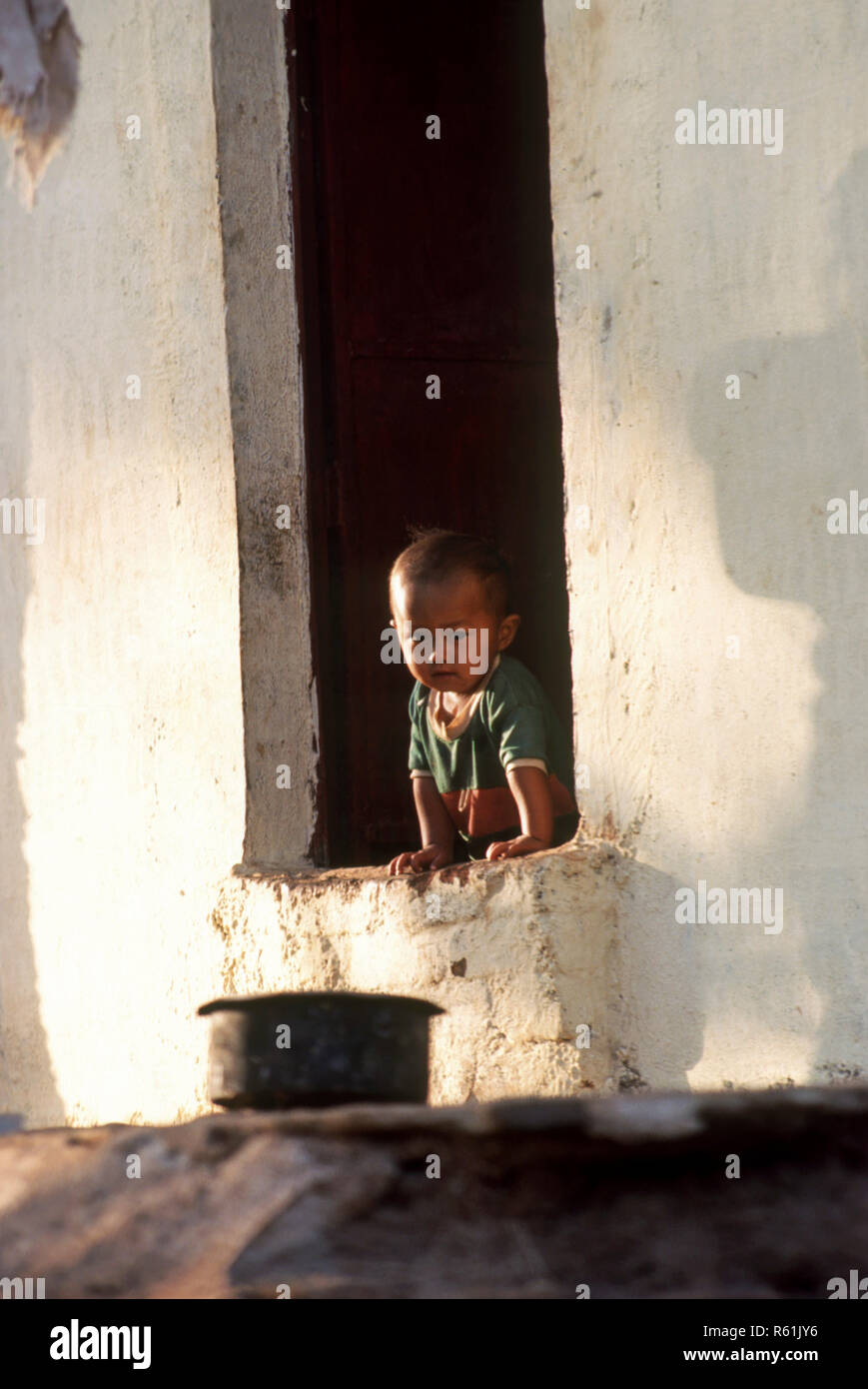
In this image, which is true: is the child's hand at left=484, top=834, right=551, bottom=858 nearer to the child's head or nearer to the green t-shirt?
the green t-shirt

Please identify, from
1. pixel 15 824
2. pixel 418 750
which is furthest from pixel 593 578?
pixel 15 824

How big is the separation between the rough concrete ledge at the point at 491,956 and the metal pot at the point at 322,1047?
1.30 ft

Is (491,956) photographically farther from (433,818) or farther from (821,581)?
(821,581)

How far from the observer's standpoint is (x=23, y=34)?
4043 mm

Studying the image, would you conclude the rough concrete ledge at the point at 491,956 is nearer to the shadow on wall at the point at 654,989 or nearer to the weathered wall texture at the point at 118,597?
the shadow on wall at the point at 654,989

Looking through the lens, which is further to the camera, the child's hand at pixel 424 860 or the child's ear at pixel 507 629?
the child's ear at pixel 507 629

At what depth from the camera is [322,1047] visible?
Answer: 2254 mm

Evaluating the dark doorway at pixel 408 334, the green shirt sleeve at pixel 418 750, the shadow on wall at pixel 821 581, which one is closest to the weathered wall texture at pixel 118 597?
the dark doorway at pixel 408 334

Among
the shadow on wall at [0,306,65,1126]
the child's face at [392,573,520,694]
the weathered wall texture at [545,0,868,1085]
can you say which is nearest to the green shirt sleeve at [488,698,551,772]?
the child's face at [392,573,520,694]

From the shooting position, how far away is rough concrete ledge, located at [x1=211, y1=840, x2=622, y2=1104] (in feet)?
8.95

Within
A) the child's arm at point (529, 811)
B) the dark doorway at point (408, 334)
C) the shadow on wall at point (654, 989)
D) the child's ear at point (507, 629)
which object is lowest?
the shadow on wall at point (654, 989)

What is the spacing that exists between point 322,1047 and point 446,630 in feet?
3.99

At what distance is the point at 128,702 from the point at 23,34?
70.4 inches

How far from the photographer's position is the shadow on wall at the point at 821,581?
2473 mm
